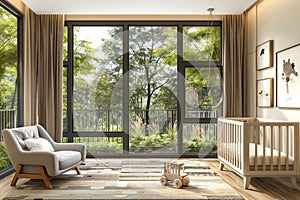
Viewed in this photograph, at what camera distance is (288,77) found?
14.0 feet

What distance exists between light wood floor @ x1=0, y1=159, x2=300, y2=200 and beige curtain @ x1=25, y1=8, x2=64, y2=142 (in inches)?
54.1

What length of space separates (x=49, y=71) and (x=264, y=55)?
11.7 feet

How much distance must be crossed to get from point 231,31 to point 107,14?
87.3 inches

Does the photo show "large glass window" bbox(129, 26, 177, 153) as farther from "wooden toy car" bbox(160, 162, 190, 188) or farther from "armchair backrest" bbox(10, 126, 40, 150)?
"wooden toy car" bbox(160, 162, 190, 188)

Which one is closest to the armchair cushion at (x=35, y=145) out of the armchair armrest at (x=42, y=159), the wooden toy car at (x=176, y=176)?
the armchair armrest at (x=42, y=159)

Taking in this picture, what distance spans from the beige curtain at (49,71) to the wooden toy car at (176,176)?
248cm

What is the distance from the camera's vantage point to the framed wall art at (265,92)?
4781mm

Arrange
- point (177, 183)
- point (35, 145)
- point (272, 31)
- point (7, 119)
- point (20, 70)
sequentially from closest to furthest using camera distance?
point (177, 183), point (35, 145), point (272, 31), point (7, 119), point (20, 70)

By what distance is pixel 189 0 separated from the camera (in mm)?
4977

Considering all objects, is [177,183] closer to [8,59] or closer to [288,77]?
[288,77]

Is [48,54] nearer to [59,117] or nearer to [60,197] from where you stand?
[59,117]

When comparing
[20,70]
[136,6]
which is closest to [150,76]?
[136,6]

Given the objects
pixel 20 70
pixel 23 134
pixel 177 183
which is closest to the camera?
pixel 177 183

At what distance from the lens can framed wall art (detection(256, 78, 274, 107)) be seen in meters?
4.78
